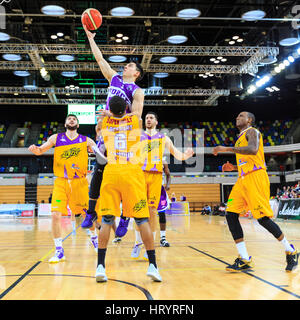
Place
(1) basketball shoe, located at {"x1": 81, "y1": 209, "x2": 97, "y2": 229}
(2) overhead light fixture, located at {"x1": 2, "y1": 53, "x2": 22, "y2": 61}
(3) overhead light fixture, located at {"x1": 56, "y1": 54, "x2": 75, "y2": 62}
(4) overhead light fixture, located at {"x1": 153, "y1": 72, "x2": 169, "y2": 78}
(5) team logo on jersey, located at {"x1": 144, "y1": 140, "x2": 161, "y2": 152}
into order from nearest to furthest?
(1) basketball shoe, located at {"x1": 81, "y1": 209, "x2": 97, "y2": 229} → (5) team logo on jersey, located at {"x1": 144, "y1": 140, "x2": 161, "y2": 152} → (2) overhead light fixture, located at {"x1": 2, "y1": 53, "x2": 22, "y2": 61} → (3) overhead light fixture, located at {"x1": 56, "y1": 54, "x2": 75, "y2": 62} → (4) overhead light fixture, located at {"x1": 153, "y1": 72, "x2": 169, "y2": 78}

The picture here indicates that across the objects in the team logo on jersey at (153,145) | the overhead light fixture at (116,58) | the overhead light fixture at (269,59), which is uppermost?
the overhead light fixture at (116,58)

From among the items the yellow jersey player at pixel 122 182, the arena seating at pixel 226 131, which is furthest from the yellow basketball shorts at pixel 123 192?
the arena seating at pixel 226 131

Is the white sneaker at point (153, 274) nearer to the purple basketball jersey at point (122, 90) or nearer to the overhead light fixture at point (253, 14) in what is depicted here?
the purple basketball jersey at point (122, 90)

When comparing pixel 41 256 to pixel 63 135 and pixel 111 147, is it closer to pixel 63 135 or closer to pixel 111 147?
pixel 63 135

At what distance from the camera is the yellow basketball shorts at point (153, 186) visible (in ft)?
17.2

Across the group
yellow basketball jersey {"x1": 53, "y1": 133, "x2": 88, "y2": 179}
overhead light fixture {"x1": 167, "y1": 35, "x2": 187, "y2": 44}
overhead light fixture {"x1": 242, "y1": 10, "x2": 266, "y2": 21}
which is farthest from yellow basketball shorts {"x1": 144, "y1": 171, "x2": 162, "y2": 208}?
overhead light fixture {"x1": 167, "y1": 35, "x2": 187, "y2": 44}

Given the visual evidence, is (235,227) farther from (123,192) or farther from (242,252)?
(123,192)

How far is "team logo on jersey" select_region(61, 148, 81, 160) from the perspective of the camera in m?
5.35

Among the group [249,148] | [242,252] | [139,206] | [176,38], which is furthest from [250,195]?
[176,38]

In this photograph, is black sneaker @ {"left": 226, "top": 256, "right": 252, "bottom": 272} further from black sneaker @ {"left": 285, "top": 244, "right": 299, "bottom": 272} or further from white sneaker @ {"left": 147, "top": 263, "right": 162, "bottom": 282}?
white sneaker @ {"left": 147, "top": 263, "right": 162, "bottom": 282}

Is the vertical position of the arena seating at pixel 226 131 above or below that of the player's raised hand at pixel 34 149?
above

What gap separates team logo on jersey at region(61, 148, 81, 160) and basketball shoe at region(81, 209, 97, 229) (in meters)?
0.86

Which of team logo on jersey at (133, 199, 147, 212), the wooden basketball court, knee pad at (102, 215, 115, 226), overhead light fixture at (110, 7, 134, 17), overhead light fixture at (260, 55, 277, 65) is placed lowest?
the wooden basketball court

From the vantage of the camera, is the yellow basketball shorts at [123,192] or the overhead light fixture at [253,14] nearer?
the yellow basketball shorts at [123,192]
